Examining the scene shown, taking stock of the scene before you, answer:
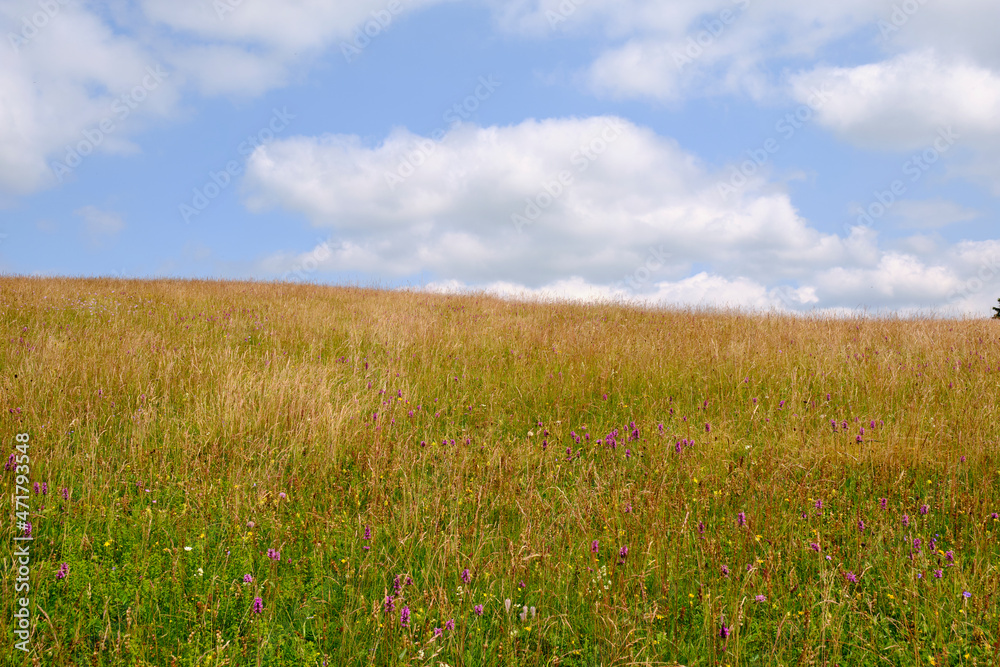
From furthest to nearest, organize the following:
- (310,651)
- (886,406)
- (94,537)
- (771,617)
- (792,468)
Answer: (886,406), (792,468), (94,537), (771,617), (310,651)

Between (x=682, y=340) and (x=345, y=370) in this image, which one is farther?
(x=682, y=340)

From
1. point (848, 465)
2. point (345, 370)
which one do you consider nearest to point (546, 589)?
point (848, 465)

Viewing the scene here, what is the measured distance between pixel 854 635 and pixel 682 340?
5900 millimetres

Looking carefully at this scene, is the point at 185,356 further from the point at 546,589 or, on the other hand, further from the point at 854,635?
the point at 854,635

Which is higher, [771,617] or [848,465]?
[848,465]

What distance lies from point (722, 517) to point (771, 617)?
802 mm

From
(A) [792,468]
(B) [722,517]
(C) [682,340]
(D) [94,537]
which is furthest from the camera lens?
(C) [682,340]

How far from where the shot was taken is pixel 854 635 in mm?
2215

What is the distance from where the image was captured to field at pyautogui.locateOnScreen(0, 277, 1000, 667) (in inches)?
86.1

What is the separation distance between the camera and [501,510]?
10.3ft

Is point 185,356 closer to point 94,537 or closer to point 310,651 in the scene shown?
point 94,537

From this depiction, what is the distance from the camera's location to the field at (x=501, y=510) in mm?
2188

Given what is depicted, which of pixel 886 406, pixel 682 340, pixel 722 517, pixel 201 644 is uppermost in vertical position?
pixel 682 340

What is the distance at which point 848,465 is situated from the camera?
374cm
